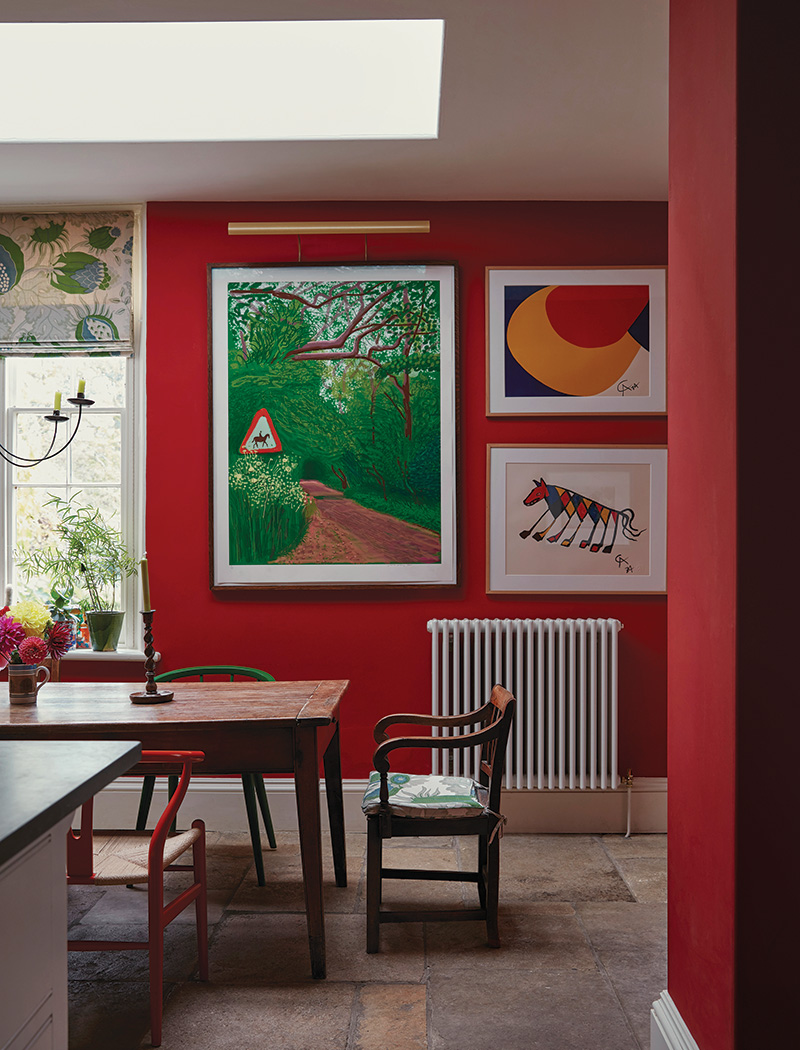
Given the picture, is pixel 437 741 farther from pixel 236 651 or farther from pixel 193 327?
pixel 193 327

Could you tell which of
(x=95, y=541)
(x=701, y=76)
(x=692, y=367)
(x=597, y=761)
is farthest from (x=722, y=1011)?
(x=95, y=541)

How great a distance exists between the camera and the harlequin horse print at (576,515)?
3.85 meters

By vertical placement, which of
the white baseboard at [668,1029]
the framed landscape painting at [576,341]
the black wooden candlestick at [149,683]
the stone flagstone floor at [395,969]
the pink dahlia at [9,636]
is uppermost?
the framed landscape painting at [576,341]

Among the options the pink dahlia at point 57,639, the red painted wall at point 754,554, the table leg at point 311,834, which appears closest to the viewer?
the red painted wall at point 754,554

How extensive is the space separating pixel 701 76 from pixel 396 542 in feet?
7.89

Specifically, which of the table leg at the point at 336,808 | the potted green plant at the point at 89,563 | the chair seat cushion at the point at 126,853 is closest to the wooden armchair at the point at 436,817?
the table leg at the point at 336,808

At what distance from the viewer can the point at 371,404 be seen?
12.7ft

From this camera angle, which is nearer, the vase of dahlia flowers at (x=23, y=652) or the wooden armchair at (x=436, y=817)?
the wooden armchair at (x=436, y=817)

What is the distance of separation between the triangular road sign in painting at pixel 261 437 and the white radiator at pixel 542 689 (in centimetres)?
111

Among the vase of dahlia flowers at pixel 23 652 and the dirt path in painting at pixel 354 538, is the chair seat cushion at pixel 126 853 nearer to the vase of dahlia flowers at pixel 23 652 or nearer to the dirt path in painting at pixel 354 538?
the vase of dahlia flowers at pixel 23 652

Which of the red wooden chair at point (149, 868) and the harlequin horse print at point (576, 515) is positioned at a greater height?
the harlequin horse print at point (576, 515)

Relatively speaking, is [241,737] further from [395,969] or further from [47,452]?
[47,452]

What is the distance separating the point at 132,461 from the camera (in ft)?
13.0

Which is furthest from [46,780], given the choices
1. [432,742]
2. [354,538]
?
[354,538]
